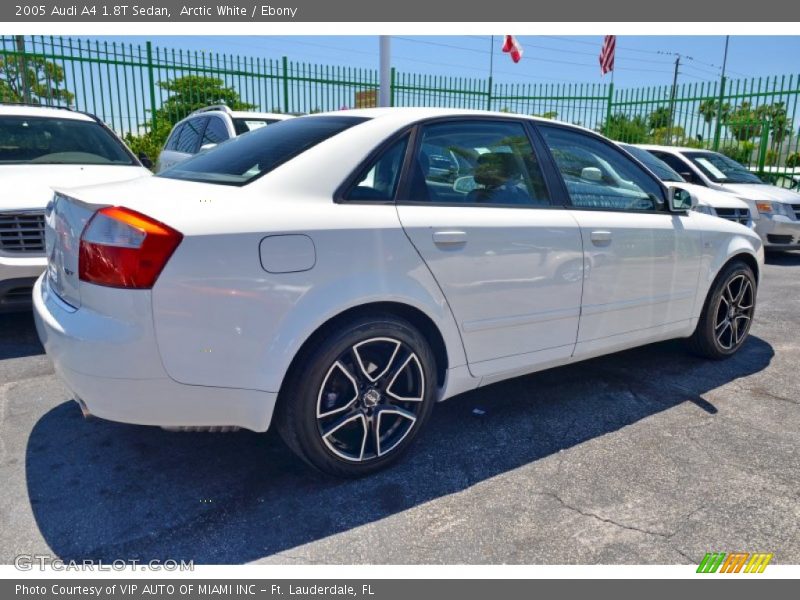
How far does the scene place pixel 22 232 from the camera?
13.9 feet

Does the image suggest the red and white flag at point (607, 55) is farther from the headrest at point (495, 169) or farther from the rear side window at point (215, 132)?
the headrest at point (495, 169)

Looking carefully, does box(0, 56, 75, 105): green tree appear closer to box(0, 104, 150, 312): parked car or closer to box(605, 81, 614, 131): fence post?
box(0, 104, 150, 312): parked car

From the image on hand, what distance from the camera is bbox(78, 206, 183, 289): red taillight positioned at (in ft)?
7.23

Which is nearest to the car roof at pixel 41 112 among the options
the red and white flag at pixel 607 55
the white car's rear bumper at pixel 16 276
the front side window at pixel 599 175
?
the white car's rear bumper at pixel 16 276

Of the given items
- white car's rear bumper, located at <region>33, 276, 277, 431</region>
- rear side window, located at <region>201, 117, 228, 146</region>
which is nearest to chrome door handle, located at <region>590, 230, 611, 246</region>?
white car's rear bumper, located at <region>33, 276, 277, 431</region>

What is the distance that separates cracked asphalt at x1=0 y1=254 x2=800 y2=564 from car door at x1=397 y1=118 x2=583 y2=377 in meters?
0.49

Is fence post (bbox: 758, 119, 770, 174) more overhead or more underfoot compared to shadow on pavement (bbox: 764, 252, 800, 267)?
more overhead

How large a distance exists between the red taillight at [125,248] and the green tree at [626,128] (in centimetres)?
1500

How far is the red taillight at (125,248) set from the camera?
7.23 ft

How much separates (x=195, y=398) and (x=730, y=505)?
227 cm

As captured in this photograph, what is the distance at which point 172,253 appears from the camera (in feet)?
7.23

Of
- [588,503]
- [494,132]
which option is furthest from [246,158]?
[588,503]

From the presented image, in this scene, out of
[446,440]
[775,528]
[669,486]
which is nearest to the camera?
[775,528]

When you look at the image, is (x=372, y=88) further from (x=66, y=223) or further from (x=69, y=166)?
(x=66, y=223)
